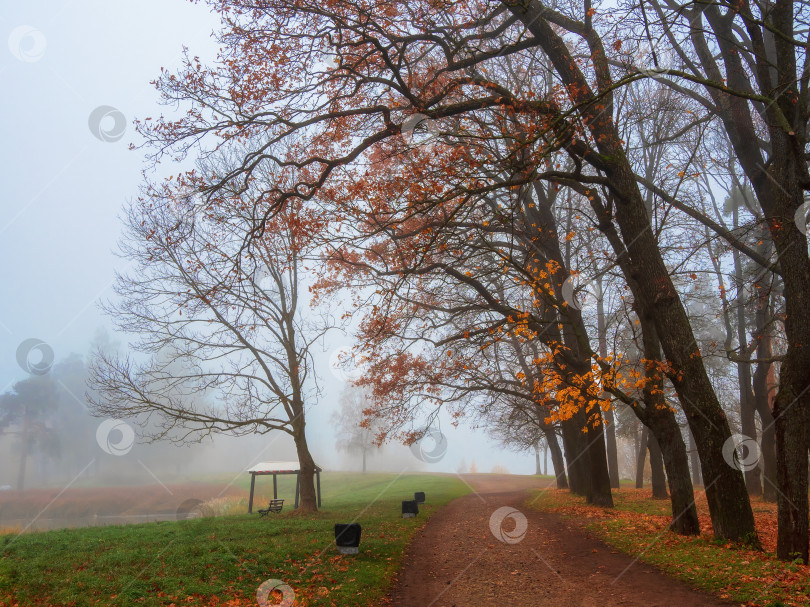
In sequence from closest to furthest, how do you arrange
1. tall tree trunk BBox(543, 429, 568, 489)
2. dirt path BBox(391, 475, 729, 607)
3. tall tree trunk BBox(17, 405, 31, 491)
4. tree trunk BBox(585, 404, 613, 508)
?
dirt path BBox(391, 475, 729, 607)
tree trunk BBox(585, 404, 613, 508)
tall tree trunk BBox(543, 429, 568, 489)
tall tree trunk BBox(17, 405, 31, 491)

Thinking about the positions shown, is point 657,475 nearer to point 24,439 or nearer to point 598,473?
point 598,473

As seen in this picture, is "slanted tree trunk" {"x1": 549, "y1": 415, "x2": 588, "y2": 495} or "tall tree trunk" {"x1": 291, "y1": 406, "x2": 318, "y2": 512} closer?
"slanted tree trunk" {"x1": 549, "y1": 415, "x2": 588, "y2": 495}

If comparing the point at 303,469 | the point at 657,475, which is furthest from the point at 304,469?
the point at 657,475

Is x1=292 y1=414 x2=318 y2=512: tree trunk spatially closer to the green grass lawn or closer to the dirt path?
the green grass lawn

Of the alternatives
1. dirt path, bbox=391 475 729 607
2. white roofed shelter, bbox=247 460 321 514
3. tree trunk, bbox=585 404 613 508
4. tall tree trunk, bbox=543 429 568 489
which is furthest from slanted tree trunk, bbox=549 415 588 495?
white roofed shelter, bbox=247 460 321 514

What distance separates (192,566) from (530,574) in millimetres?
6138

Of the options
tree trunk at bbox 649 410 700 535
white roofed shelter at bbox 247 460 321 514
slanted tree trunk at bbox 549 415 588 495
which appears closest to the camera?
tree trunk at bbox 649 410 700 535

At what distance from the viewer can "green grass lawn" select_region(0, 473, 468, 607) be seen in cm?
740

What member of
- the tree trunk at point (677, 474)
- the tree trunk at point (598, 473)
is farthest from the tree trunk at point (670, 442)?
the tree trunk at point (598, 473)

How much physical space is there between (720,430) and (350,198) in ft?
28.7

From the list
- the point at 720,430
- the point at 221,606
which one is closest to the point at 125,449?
the point at 221,606

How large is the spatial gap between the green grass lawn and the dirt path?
2.30ft

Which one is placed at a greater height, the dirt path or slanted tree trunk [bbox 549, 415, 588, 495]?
slanted tree trunk [bbox 549, 415, 588, 495]

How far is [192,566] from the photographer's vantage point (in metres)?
8.95
